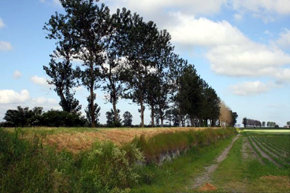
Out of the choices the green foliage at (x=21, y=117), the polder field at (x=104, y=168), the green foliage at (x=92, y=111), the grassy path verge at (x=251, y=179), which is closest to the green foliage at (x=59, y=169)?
the polder field at (x=104, y=168)

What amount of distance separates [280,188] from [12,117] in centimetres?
1614

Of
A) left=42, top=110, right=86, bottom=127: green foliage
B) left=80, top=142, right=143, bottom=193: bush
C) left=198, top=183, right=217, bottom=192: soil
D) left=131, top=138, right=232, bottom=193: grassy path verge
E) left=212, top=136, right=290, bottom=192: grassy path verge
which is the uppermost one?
left=42, top=110, right=86, bottom=127: green foliage

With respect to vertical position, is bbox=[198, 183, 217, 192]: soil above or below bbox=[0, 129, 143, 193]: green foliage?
below

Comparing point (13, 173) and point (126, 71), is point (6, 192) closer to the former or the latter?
point (13, 173)

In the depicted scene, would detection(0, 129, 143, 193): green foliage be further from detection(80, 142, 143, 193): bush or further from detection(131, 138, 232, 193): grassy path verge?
detection(131, 138, 232, 193): grassy path verge

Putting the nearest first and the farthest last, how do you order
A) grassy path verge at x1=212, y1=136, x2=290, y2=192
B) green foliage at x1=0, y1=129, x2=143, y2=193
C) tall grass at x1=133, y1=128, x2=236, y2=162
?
green foliage at x1=0, y1=129, x2=143, y2=193 < grassy path verge at x1=212, y1=136, x2=290, y2=192 < tall grass at x1=133, y1=128, x2=236, y2=162

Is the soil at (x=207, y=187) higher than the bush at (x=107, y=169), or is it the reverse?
the bush at (x=107, y=169)

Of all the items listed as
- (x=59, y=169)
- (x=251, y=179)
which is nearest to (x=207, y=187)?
(x=251, y=179)

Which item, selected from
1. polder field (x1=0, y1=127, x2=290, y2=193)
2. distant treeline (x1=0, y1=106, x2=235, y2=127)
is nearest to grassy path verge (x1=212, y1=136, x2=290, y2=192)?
polder field (x1=0, y1=127, x2=290, y2=193)

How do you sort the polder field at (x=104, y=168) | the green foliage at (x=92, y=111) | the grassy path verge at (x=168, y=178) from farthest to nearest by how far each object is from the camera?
the green foliage at (x=92, y=111), the grassy path verge at (x=168, y=178), the polder field at (x=104, y=168)

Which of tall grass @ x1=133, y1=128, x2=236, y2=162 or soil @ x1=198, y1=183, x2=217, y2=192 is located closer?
soil @ x1=198, y1=183, x2=217, y2=192

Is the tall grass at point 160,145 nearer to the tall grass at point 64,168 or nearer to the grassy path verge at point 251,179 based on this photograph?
the tall grass at point 64,168

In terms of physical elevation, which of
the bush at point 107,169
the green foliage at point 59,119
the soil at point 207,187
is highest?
the green foliage at point 59,119

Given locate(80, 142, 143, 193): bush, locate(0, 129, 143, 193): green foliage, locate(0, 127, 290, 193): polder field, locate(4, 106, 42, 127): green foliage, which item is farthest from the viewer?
locate(4, 106, 42, 127): green foliage
